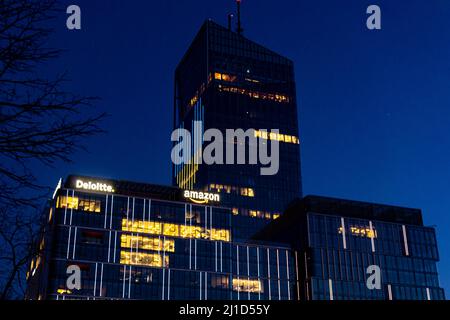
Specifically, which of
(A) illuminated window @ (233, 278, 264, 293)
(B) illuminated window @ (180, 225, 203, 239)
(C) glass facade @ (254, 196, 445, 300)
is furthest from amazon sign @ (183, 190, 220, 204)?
(C) glass facade @ (254, 196, 445, 300)

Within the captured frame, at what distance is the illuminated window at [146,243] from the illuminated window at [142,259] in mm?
1351

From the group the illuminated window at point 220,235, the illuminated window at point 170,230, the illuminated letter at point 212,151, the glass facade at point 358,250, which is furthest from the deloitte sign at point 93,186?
the illuminated letter at point 212,151

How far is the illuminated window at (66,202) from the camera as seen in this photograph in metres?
114

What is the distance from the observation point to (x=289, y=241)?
476 ft

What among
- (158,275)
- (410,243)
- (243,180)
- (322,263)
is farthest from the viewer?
(243,180)

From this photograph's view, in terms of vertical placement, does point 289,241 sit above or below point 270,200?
below

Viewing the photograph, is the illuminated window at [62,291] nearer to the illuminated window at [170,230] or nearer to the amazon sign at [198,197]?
the illuminated window at [170,230]

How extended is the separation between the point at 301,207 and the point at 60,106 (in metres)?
133

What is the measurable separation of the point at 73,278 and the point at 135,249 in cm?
1302

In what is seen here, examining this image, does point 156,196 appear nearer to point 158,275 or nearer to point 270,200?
point 158,275
